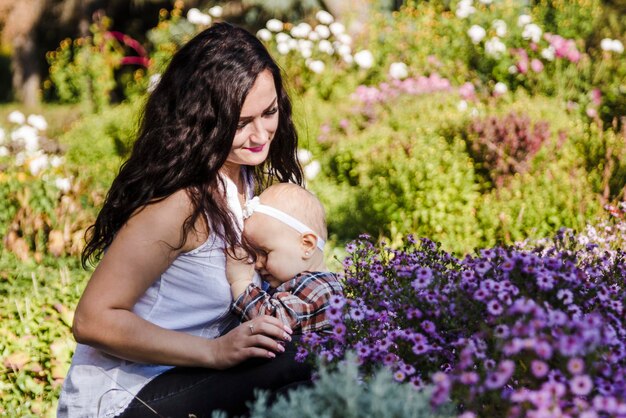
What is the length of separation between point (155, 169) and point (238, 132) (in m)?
0.31

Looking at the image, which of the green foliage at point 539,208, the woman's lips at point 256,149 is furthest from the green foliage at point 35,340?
the green foliage at point 539,208

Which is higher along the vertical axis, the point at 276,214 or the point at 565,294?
the point at 276,214

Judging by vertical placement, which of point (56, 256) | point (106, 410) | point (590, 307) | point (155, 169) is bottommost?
point (106, 410)

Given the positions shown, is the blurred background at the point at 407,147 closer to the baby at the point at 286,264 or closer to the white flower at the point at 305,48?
the white flower at the point at 305,48

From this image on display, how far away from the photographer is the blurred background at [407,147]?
417 cm

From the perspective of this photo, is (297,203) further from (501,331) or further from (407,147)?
(407,147)

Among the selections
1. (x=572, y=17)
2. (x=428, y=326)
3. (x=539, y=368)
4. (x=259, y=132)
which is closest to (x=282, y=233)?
(x=259, y=132)

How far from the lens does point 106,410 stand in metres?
2.21

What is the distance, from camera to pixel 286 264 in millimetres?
2465

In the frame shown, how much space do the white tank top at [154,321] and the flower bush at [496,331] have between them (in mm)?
428

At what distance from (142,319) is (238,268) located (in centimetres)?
35

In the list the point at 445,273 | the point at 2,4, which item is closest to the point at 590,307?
the point at 445,273

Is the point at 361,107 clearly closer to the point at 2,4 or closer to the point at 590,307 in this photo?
the point at 590,307

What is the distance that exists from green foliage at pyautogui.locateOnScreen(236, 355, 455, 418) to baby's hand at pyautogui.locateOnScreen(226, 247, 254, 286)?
0.76 m
